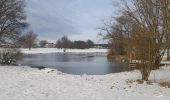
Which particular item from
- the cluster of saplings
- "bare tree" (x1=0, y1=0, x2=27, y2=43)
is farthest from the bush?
the cluster of saplings

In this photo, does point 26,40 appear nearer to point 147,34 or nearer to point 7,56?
point 7,56

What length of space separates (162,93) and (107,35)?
32.1m

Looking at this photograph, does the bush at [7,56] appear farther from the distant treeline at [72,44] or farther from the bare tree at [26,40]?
the distant treeline at [72,44]

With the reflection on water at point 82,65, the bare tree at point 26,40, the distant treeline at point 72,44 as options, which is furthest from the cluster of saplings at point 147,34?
the distant treeline at point 72,44

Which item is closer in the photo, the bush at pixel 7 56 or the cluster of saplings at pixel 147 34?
the cluster of saplings at pixel 147 34

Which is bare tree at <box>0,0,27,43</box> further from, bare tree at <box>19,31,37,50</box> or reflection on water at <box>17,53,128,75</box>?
reflection on water at <box>17,53,128,75</box>

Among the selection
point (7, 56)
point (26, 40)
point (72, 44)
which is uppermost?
point (72, 44)

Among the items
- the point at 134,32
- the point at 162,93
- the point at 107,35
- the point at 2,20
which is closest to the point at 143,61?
the point at 134,32

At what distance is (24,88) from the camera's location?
14336 mm

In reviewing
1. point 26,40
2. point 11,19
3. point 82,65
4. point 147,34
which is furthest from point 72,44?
point 147,34

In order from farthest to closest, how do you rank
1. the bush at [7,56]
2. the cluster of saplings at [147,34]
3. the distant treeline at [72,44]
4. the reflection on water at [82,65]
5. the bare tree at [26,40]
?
the distant treeline at [72,44] → the bare tree at [26,40] → the reflection on water at [82,65] → the bush at [7,56] → the cluster of saplings at [147,34]

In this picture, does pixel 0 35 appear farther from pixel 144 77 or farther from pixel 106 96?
pixel 106 96

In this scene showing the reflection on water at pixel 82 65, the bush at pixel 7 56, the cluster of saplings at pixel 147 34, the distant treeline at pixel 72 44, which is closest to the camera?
the cluster of saplings at pixel 147 34

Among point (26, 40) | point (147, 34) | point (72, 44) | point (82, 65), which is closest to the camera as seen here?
point (147, 34)
